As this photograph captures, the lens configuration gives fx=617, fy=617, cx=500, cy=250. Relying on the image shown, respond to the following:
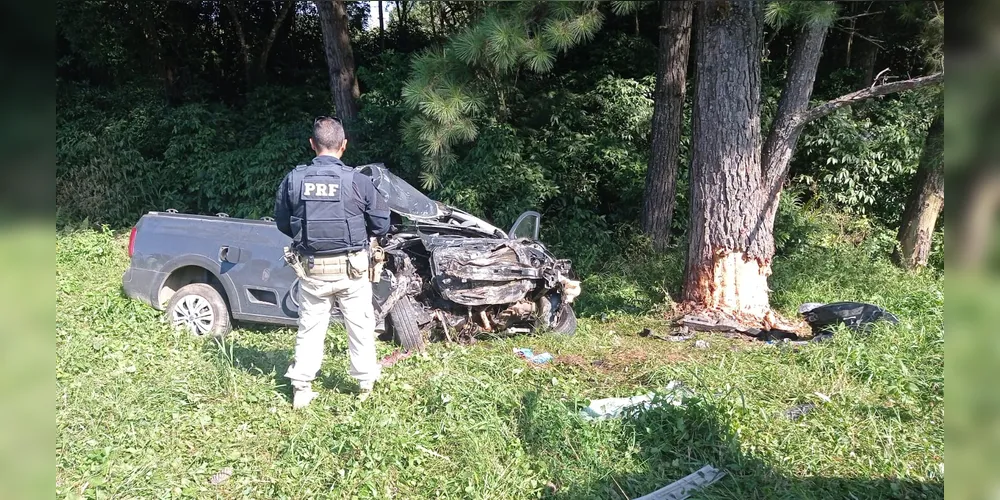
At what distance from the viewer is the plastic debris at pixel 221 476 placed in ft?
9.97

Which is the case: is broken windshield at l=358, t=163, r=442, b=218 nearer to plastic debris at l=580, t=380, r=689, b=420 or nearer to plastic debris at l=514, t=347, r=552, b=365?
plastic debris at l=514, t=347, r=552, b=365

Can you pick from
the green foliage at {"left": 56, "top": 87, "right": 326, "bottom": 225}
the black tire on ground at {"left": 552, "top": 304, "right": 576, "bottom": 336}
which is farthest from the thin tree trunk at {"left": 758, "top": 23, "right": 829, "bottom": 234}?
the green foliage at {"left": 56, "top": 87, "right": 326, "bottom": 225}

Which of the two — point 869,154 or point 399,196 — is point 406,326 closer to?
point 399,196

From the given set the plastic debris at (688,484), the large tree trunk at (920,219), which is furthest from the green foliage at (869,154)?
the plastic debris at (688,484)

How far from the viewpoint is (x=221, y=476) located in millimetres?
3078

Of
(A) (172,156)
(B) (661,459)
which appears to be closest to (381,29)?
(A) (172,156)

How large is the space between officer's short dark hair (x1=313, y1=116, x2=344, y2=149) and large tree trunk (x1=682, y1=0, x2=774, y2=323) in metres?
3.86

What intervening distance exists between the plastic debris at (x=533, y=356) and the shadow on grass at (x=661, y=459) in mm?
1070

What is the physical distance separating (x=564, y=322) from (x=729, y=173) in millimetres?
2217

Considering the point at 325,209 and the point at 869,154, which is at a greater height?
the point at 869,154

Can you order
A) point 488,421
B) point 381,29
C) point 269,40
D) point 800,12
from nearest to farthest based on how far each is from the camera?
point 800,12, point 488,421, point 269,40, point 381,29

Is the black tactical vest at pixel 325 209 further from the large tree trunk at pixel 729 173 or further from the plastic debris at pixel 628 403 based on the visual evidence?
the large tree trunk at pixel 729 173

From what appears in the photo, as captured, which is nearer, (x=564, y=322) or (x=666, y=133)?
(x=564, y=322)
